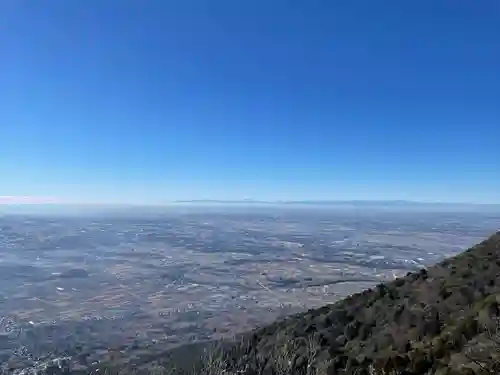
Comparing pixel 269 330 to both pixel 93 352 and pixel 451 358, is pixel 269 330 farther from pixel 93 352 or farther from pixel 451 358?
pixel 93 352

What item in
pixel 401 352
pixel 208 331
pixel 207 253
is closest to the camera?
pixel 401 352

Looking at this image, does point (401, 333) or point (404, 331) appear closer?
point (401, 333)

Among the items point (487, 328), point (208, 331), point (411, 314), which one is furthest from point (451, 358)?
point (208, 331)

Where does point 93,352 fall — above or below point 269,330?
below
